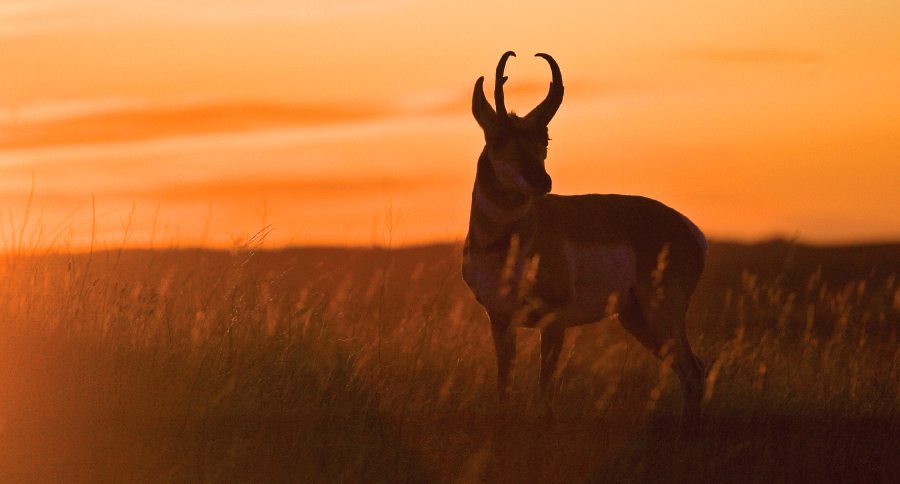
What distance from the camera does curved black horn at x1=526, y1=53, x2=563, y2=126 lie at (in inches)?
344

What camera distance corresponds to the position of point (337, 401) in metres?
7.76

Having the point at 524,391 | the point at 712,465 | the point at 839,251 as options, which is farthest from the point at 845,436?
the point at 839,251

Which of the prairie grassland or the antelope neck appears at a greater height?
the antelope neck

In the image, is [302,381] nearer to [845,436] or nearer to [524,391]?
[524,391]

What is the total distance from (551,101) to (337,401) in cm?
251

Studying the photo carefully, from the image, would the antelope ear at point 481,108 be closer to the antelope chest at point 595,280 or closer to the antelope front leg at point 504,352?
the antelope chest at point 595,280

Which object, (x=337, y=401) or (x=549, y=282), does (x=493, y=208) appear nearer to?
(x=549, y=282)

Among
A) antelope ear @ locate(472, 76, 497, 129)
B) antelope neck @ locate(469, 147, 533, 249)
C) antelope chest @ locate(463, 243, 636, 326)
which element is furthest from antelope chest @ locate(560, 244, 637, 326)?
antelope ear @ locate(472, 76, 497, 129)

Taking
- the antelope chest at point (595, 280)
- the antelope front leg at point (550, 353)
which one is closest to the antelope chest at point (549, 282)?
the antelope chest at point (595, 280)

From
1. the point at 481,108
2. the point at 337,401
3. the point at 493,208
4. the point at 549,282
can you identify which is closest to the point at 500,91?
the point at 481,108

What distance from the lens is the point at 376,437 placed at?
23.7ft

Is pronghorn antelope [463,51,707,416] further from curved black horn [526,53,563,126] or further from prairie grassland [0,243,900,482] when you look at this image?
prairie grassland [0,243,900,482]

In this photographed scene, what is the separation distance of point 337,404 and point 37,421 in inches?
66.2

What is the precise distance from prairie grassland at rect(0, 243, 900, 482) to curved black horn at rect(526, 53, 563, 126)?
1.44 meters
